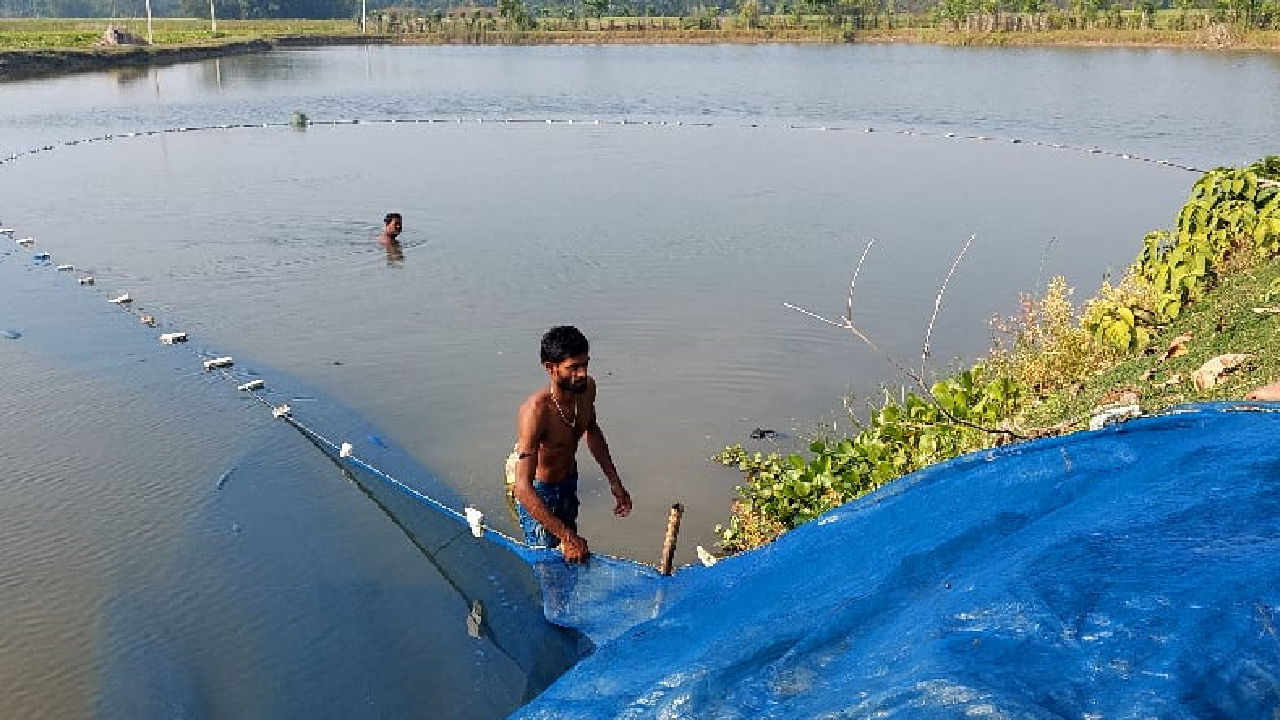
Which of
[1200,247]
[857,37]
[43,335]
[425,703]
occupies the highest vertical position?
[857,37]

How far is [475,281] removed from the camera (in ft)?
37.6

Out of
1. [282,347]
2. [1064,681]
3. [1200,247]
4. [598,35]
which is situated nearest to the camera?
[1064,681]

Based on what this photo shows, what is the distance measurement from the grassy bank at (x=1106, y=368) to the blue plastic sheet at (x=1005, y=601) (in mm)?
917

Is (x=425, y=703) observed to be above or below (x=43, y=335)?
below

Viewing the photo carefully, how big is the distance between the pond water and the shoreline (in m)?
12.1

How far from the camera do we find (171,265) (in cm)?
1205

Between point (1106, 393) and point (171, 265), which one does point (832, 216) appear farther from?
point (1106, 393)

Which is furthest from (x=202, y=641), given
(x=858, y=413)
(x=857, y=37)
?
(x=857, y=37)

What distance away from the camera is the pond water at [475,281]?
5.88 metres

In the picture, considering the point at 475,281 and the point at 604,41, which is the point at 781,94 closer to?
the point at 475,281

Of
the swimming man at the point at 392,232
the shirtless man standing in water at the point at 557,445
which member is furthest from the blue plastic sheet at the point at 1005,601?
the swimming man at the point at 392,232

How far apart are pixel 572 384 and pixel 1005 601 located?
1818 millimetres

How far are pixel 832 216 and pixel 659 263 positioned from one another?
336 cm

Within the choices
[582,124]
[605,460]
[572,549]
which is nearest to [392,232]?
[605,460]
